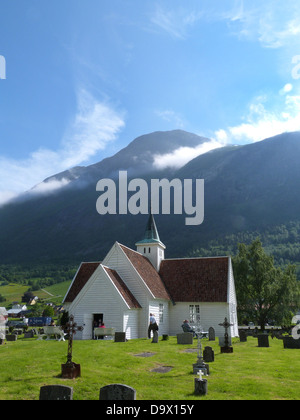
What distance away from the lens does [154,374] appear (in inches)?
507

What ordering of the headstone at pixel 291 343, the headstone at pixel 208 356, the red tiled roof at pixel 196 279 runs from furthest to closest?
the red tiled roof at pixel 196 279
the headstone at pixel 291 343
the headstone at pixel 208 356

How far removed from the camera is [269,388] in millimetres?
10734

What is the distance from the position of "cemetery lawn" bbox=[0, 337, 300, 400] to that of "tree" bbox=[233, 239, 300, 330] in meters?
29.0

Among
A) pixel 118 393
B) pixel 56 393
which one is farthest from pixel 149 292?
pixel 118 393

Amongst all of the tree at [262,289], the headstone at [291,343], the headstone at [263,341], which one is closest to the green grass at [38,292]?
the tree at [262,289]

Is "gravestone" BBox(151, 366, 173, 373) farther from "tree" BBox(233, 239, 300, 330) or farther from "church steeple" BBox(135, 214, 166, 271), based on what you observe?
"tree" BBox(233, 239, 300, 330)

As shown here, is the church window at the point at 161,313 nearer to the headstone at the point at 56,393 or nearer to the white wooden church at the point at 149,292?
the white wooden church at the point at 149,292

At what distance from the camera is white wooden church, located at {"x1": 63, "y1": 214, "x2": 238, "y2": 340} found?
28062 mm

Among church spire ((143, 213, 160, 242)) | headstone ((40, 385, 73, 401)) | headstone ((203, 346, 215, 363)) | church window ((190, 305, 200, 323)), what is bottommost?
headstone ((203, 346, 215, 363))

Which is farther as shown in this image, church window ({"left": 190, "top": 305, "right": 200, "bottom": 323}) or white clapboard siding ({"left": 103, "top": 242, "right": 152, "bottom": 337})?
church window ({"left": 190, "top": 305, "right": 200, "bottom": 323})

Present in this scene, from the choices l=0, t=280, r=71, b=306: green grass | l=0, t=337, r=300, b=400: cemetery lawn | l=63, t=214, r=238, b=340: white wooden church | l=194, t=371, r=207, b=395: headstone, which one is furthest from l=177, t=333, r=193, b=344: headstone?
l=0, t=280, r=71, b=306: green grass

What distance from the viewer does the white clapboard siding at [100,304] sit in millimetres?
27406

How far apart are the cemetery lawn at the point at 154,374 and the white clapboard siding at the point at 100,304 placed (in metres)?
8.27
